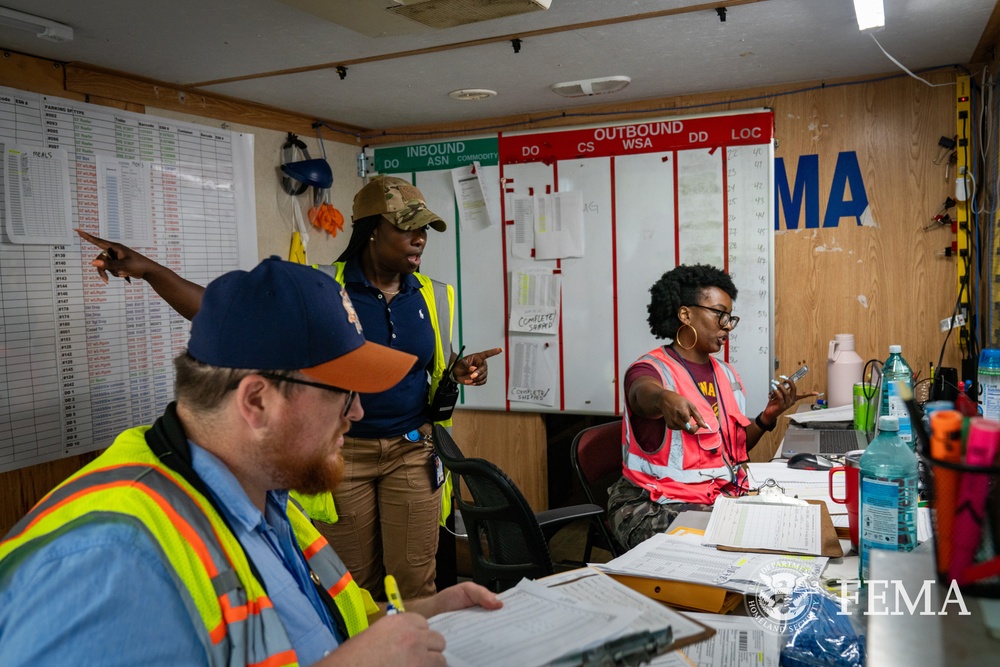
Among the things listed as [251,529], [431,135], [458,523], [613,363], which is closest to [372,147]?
[431,135]

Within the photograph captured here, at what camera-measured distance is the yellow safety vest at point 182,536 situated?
35.6 inches

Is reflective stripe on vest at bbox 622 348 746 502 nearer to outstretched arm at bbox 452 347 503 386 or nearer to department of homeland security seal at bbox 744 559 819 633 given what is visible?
outstretched arm at bbox 452 347 503 386

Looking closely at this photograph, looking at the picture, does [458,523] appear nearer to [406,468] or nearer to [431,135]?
[406,468]

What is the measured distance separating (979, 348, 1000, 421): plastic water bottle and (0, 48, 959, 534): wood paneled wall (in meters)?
1.39

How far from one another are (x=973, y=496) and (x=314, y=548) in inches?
40.2

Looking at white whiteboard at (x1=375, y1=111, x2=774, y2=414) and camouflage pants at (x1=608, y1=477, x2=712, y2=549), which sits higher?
white whiteboard at (x1=375, y1=111, x2=774, y2=414)

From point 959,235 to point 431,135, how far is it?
2.69 meters

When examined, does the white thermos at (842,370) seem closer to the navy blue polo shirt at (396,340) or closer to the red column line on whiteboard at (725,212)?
the red column line on whiteboard at (725,212)

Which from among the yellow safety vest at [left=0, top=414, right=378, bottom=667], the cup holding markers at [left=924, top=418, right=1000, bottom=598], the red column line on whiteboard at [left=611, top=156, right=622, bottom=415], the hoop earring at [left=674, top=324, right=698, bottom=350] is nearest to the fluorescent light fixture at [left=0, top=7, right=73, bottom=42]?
the yellow safety vest at [left=0, top=414, right=378, bottom=667]

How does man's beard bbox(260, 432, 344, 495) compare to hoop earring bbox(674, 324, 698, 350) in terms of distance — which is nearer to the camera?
man's beard bbox(260, 432, 344, 495)

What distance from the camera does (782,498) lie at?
195 centimetres

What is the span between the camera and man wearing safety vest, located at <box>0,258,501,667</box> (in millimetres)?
835

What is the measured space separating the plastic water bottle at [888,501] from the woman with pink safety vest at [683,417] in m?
0.70

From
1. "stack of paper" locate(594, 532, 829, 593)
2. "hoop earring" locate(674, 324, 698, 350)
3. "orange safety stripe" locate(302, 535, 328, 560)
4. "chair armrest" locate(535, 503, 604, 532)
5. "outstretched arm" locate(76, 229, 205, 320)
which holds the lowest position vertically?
"chair armrest" locate(535, 503, 604, 532)
